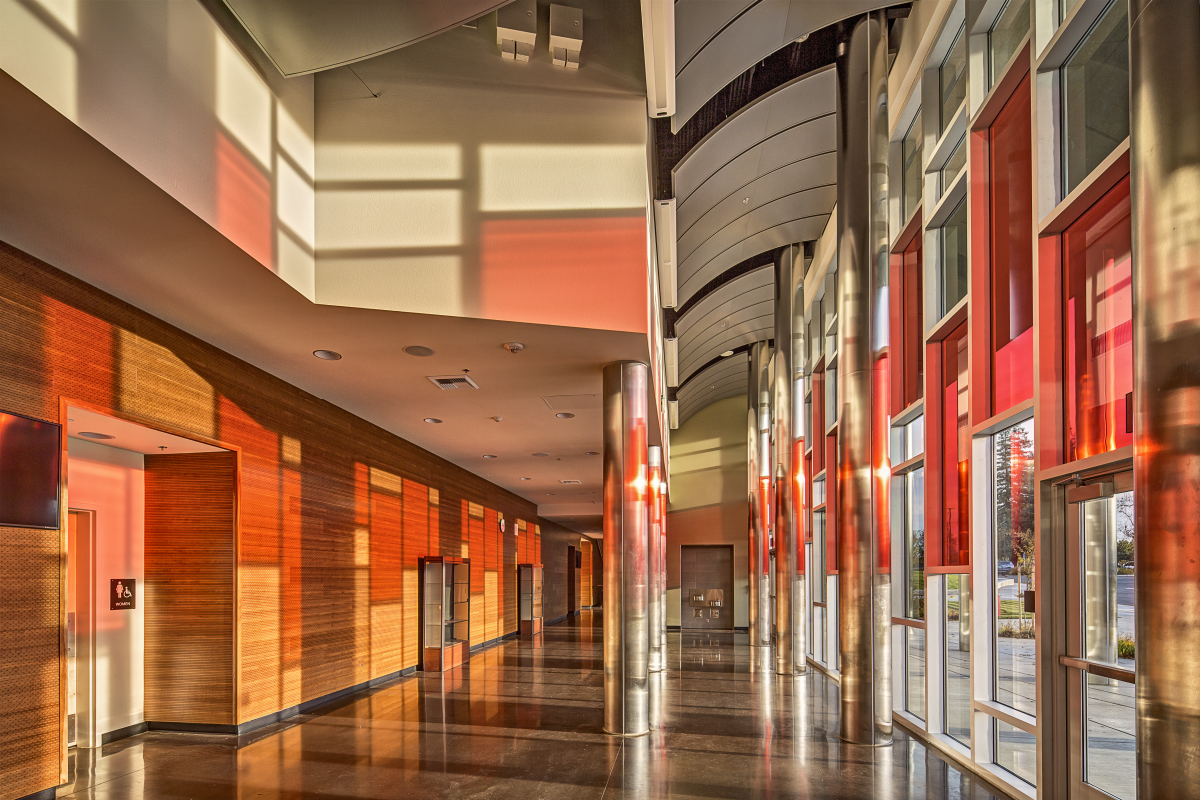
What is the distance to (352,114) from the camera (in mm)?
7344

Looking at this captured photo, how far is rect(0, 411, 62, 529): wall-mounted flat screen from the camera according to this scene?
5895 millimetres

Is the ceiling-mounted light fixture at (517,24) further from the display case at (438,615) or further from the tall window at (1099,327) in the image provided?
the display case at (438,615)

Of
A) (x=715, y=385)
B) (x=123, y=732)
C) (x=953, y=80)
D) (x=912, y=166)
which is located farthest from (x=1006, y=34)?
(x=715, y=385)

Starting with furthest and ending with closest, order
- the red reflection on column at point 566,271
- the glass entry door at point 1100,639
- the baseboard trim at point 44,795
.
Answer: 1. the red reflection on column at point 566,271
2. the baseboard trim at point 44,795
3. the glass entry door at point 1100,639

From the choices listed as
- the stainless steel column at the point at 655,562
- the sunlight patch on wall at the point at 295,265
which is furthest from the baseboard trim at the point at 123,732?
the stainless steel column at the point at 655,562

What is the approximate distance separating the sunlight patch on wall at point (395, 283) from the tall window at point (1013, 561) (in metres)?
4.78

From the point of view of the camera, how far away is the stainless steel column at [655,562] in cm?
1580

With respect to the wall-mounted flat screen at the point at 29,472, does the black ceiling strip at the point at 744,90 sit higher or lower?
higher

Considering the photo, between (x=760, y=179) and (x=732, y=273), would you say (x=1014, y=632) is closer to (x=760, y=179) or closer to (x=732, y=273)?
(x=760, y=179)

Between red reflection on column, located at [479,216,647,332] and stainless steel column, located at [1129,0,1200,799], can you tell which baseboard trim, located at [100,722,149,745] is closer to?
red reflection on column, located at [479,216,647,332]

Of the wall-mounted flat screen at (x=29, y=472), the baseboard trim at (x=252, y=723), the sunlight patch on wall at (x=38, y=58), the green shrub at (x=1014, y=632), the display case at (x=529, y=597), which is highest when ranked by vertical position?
the sunlight patch on wall at (x=38, y=58)

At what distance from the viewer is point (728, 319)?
21.7 m

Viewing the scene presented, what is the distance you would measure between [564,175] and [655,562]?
11476mm

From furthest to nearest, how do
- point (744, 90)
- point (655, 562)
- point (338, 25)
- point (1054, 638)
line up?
point (655, 562)
point (744, 90)
point (338, 25)
point (1054, 638)
